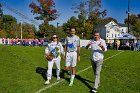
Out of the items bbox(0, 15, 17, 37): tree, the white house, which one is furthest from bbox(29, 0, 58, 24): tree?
the white house

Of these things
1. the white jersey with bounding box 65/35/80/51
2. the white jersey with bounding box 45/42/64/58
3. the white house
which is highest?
the white house

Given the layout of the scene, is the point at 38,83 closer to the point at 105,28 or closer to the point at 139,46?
the point at 139,46

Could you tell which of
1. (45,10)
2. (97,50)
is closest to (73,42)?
(97,50)

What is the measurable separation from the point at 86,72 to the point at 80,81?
2.63 m

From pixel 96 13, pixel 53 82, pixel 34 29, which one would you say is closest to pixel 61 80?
pixel 53 82

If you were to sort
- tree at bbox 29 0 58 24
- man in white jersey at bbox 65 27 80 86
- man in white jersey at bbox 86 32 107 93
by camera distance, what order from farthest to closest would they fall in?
tree at bbox 29 0 58 24 → man in white jersey at bbox 65 27 80 86 → man in white jersey at bbox 86 32 107 93

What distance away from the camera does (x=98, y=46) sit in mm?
11508

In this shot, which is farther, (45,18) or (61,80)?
(45,18)

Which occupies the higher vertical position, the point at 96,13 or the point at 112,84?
the point at 96,13

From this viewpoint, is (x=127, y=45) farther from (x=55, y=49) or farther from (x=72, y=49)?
(x=72, y=49)

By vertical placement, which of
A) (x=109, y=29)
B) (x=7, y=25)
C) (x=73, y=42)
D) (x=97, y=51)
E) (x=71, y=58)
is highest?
(x=7, y=25)

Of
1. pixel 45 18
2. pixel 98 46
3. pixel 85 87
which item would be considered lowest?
pixel 85 87

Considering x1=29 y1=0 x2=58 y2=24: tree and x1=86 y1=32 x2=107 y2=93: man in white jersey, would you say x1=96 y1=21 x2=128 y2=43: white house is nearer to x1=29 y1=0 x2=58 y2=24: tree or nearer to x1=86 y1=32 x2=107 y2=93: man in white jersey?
x1=29 y1=0 x2=58 y2=24: tree

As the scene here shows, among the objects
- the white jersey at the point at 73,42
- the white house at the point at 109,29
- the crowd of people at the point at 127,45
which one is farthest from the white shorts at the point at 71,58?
the white house at the point at 109,29
